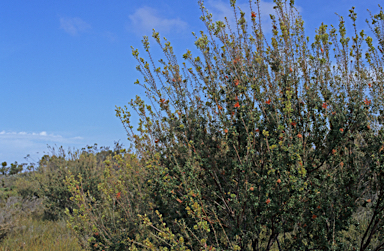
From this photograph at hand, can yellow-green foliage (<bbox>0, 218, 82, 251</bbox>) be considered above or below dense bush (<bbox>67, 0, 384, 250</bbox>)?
below

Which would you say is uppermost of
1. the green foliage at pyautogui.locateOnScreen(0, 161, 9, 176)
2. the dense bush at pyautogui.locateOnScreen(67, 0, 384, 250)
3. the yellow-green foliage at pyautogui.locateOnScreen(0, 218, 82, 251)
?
the green foliage at pyautogui.locateOnScreen(0, 161, 9, 176)

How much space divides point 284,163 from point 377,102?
137cm

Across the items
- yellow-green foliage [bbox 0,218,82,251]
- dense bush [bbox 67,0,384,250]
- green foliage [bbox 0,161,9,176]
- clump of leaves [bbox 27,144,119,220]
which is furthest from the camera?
green foliage [bbox 0,161,9,176]

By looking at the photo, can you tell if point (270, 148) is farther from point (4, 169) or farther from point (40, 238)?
point (4, 169)

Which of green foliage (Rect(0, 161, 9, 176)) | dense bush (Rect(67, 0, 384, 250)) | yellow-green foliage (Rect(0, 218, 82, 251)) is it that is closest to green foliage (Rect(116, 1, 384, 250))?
dense bush (Rect(67, 0, 384, 250))

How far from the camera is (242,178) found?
9.53 ft

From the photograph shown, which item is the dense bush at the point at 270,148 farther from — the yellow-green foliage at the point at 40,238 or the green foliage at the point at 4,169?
the green foliage at the point at 4,169

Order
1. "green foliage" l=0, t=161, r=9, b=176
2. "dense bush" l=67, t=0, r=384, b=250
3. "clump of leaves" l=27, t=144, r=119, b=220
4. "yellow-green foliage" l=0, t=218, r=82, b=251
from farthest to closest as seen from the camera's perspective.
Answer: "green foliage" l=0, t=161, r=9, b=176 < "clump of leaves" l=27, t=144, r=119, b=220 < "yellow-green foliage" l=0, t=218, r=82, b=251 < "dense bush" l=67, t=0, r=384, b=250

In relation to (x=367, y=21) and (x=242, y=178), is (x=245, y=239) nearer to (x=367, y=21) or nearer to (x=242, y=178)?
(x=242, y=178)

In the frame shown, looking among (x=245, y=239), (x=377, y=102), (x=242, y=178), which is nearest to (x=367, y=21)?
(x=377, y=102)

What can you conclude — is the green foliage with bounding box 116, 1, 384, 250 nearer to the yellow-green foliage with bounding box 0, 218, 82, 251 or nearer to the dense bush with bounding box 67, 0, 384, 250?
the dense bush with bounding box 67, 0, 384, 250

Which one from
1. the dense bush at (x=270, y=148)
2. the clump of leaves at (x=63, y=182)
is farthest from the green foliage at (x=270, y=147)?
the clump of leaves at (x=63, y=182)

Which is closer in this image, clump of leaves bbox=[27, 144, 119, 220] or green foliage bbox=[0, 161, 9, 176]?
clump of leaves bbox=[27, 144, 119, 220]

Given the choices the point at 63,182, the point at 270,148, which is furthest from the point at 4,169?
the point at 270,148
